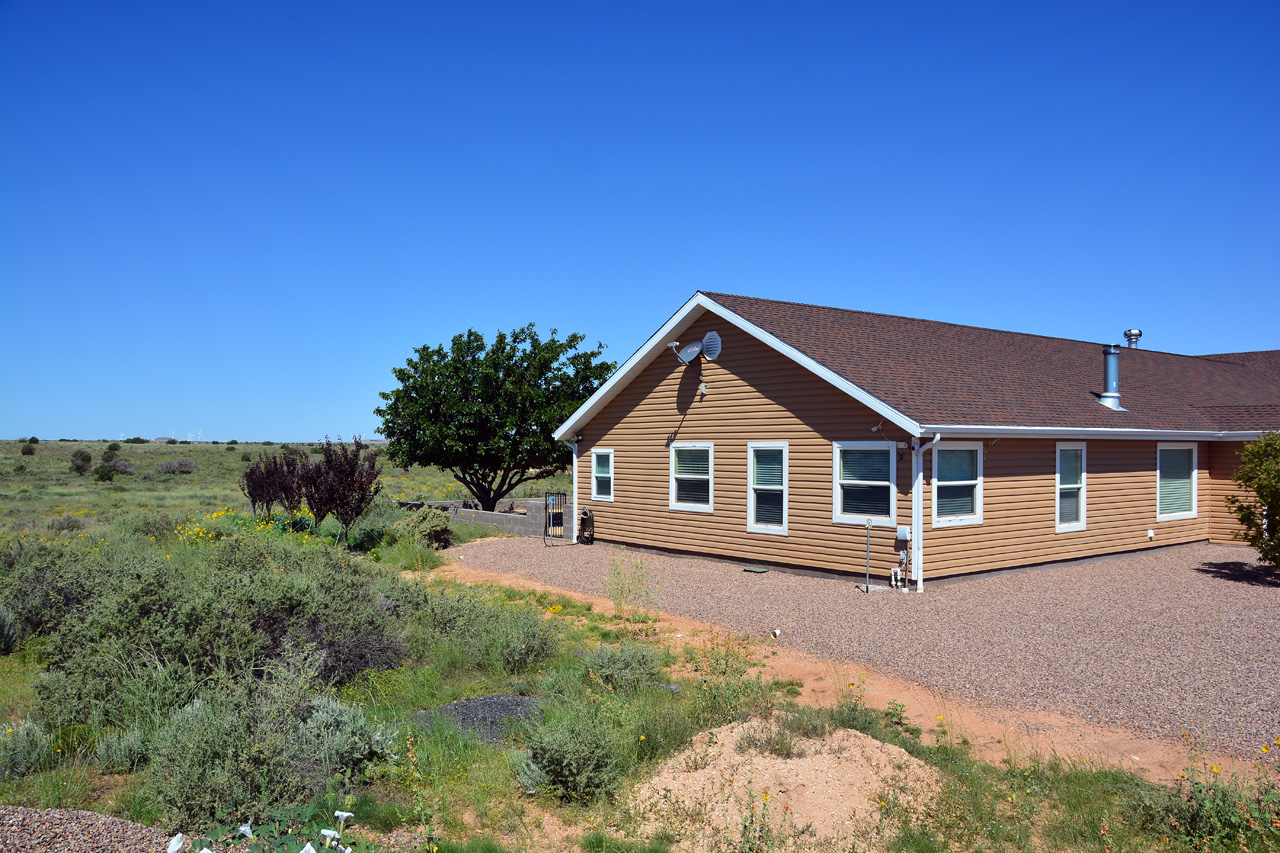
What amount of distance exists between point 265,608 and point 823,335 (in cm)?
1117

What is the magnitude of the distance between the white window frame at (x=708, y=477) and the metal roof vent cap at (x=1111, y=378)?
8137 millimetres

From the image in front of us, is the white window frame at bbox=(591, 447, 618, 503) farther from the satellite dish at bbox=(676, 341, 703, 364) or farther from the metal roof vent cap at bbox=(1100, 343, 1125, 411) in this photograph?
the metal roof vent cap at bbox=(1100, 343, 1125, 411)

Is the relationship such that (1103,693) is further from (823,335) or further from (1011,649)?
(823,335)

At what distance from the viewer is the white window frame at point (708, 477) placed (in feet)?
52.7

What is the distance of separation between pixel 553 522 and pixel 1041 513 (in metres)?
11.8

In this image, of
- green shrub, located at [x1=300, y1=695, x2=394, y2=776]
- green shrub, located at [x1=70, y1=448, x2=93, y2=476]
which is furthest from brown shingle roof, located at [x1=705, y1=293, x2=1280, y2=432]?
green shrub, located at [x1=70, y1=448, x2=93, y2=476]

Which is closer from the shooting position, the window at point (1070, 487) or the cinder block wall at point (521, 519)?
the window at point (1070, 487)

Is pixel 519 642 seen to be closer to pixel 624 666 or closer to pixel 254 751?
pixel 624 666

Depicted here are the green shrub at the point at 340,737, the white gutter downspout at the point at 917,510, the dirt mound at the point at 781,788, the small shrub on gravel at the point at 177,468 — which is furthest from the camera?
the small shrub on gravel at the point at 177,468

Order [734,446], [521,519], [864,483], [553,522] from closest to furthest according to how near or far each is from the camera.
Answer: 1. [864,483]
2. [734,446]
3. [521,519]
4. [553,522]

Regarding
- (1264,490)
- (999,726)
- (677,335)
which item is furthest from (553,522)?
(999,726)

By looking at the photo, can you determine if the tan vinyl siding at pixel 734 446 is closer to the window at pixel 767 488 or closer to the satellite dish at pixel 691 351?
the window at pixel 767 488

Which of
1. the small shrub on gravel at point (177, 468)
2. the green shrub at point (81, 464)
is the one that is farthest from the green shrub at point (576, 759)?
the small shrub on gravel at point (177, 468)

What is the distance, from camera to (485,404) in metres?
23.1
